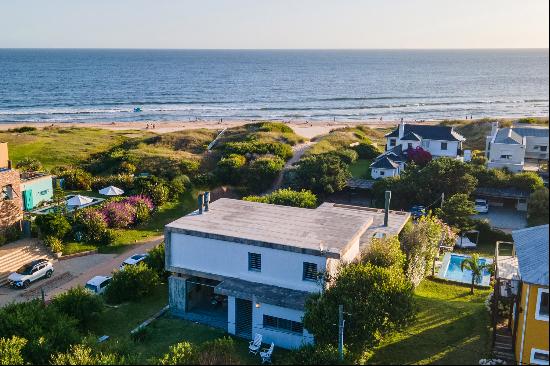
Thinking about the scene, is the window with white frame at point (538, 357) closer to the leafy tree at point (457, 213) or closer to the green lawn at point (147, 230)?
the leafy tree at point (457, 213)

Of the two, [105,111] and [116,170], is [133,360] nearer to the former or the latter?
[116,170]

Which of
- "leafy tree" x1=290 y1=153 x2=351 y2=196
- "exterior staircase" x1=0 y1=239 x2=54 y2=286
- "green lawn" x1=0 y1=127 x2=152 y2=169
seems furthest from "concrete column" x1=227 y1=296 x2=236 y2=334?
"green lawn" x1=0 y1=127 x2=152 y2=169

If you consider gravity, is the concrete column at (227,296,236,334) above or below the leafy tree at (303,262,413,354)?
below

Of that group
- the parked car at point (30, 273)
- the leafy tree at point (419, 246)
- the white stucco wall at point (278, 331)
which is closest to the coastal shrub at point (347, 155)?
the leafy tree at point (419, 246)

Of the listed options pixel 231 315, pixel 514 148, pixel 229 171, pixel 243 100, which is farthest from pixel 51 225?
pixel 243 100

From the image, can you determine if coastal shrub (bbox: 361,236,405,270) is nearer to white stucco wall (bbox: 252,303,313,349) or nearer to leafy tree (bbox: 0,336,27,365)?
white stucco wall (bbox: 252,303,313,349)
